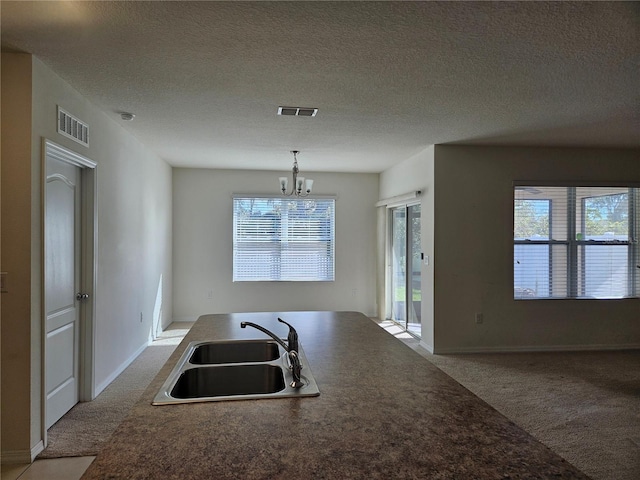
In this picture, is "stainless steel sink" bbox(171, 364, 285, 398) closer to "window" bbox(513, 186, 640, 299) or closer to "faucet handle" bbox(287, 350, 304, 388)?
"faucet handle" bbox(287, 350, 304, 388)

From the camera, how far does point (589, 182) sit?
5.02m

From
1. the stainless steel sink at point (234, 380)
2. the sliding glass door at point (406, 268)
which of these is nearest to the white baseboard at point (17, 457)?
the stainless steel sink at point (234, 380)

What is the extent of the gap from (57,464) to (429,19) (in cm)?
312

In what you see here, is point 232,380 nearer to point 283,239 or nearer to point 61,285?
point 61,285

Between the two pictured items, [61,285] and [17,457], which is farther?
[61,285]

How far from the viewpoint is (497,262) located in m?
4.93

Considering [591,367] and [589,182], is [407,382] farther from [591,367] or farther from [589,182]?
[589,182]

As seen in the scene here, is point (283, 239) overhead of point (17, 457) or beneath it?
overhead

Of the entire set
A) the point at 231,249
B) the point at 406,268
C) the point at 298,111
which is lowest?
the point at 406,268

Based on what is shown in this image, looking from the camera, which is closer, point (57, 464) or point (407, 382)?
point (407, 382)

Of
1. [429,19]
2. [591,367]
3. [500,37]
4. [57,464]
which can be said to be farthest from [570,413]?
[57,464]

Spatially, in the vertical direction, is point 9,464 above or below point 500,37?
below

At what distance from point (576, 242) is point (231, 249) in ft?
15.4

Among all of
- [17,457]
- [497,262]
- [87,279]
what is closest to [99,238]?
[87,279]
